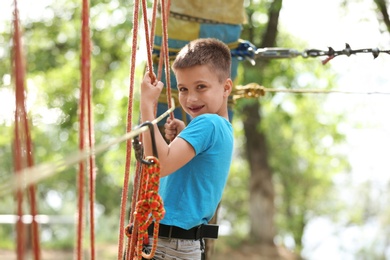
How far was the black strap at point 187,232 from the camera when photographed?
2.20 meters

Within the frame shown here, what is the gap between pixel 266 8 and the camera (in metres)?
9.43

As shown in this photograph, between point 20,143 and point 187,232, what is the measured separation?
79 cm

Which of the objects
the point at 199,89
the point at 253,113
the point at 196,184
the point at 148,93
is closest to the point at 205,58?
the point at 199,89

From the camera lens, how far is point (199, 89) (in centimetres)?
223

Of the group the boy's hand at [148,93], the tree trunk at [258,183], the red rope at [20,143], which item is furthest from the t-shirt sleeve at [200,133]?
the tree trunk at [258,183]

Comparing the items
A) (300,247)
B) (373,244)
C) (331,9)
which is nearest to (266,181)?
(331,9)

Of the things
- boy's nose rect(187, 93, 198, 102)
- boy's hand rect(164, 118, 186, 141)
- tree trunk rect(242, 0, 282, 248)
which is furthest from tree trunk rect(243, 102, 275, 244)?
boy's nose rect(187, 93, 198, 102)

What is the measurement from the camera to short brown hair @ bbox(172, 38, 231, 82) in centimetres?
224

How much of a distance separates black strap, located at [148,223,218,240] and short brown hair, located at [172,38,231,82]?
1.51 feet

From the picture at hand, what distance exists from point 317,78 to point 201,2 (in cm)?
917

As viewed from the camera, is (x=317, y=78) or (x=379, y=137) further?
(x=379, y=137)

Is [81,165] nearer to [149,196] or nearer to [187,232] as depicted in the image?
[149,196]

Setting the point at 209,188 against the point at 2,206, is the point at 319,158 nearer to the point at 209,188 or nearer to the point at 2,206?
the point at 2,206

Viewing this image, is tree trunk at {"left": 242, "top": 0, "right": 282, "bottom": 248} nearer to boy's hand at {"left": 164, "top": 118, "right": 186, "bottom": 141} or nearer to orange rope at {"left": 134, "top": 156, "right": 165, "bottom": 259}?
boy's hand at {"left": 164, "top": 118, "right": 186, "bottom": 141}
